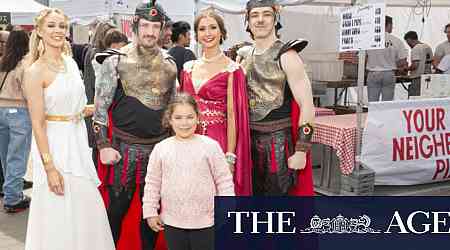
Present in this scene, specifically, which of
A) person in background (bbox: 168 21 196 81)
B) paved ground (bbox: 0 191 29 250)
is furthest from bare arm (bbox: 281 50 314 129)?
person in background (bbox: 168 21 196 81)

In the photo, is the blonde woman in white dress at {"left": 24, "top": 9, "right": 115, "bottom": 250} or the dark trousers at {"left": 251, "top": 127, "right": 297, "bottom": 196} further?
the dark trousers at {"left": 251, "top": 127, "right": 297, "bottom": 196}

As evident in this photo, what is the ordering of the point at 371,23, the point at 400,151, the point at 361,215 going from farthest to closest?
the point at 400,151, the point at 371,23, the point at 361,215

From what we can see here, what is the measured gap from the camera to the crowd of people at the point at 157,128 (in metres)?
2.46

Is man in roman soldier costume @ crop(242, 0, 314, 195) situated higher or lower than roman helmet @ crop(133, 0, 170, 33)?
lower

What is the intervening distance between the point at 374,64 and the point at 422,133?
2514 millimetres

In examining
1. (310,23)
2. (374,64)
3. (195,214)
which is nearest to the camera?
(195,214)

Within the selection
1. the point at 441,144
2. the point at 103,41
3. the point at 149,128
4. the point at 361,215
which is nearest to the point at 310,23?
the point at 441,144

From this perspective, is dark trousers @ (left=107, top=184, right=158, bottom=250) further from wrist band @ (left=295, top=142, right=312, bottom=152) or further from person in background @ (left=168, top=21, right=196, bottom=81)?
person in background @ (left=168, top=21, right=196, bottom=81)

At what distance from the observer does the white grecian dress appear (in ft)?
8.82

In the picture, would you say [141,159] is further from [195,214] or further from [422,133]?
[422,133]

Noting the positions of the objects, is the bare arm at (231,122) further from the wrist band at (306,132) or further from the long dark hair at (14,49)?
the long dark hair at (14,49)

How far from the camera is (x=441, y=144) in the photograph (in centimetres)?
518

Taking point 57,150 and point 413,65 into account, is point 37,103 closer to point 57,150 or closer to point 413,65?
point 57,150

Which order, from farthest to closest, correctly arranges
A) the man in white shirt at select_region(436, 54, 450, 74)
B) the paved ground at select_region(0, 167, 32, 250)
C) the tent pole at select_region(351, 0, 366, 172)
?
the man in white shirt at select_region(436, 54, 450, 74) → the tent pole at select_region(351, 0, 366, 172) → the paved ground at select_region(0, 167, 32, 250)
